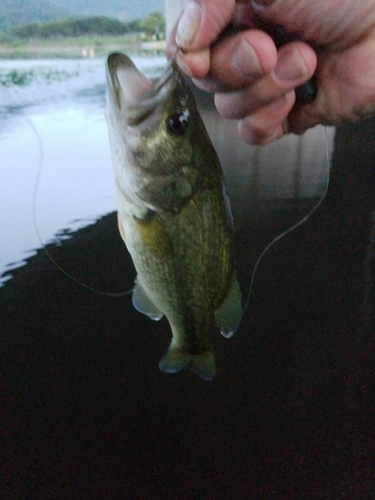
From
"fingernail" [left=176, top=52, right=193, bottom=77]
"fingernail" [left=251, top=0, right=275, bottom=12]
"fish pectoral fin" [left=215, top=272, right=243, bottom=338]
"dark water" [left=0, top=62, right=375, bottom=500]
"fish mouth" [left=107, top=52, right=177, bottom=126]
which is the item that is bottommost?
"dark water" [left=0, top=62, right=375, bottom=500]

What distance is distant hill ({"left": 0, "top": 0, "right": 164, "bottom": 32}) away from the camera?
147cm

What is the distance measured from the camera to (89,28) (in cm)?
143

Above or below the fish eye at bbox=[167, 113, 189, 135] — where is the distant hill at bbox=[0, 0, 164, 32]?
above

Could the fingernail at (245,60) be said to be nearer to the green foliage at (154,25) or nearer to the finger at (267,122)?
the finger at (267,122)

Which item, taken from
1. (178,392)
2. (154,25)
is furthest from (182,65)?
(178,392)

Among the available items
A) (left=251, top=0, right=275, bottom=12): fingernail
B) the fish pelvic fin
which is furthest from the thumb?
the fish pelvic fin

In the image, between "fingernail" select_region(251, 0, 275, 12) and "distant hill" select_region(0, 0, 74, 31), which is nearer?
"fingernail" select_region(251, 0, 275, 12)

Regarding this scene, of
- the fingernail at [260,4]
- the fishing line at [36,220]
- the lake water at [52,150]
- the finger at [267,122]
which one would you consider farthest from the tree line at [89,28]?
the fingernail at [260,4]

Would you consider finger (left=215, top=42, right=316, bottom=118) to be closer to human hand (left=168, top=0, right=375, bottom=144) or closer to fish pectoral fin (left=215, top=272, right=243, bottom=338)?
human hand (left=168, top=0, right=375, bottom=144)

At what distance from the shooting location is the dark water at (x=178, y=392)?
6.31 feet

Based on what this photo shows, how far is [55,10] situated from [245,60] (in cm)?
133

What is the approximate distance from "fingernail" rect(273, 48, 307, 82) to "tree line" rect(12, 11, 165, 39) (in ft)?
3.05

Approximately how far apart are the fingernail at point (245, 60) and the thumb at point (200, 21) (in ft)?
0.16

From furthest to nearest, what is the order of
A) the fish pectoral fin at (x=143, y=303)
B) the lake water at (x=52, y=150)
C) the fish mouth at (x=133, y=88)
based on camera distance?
the lake water at (x=52, y=150)
the fish pectoral fin at (x=143, y=303)
the fish mouth at (x=133, y=88)
